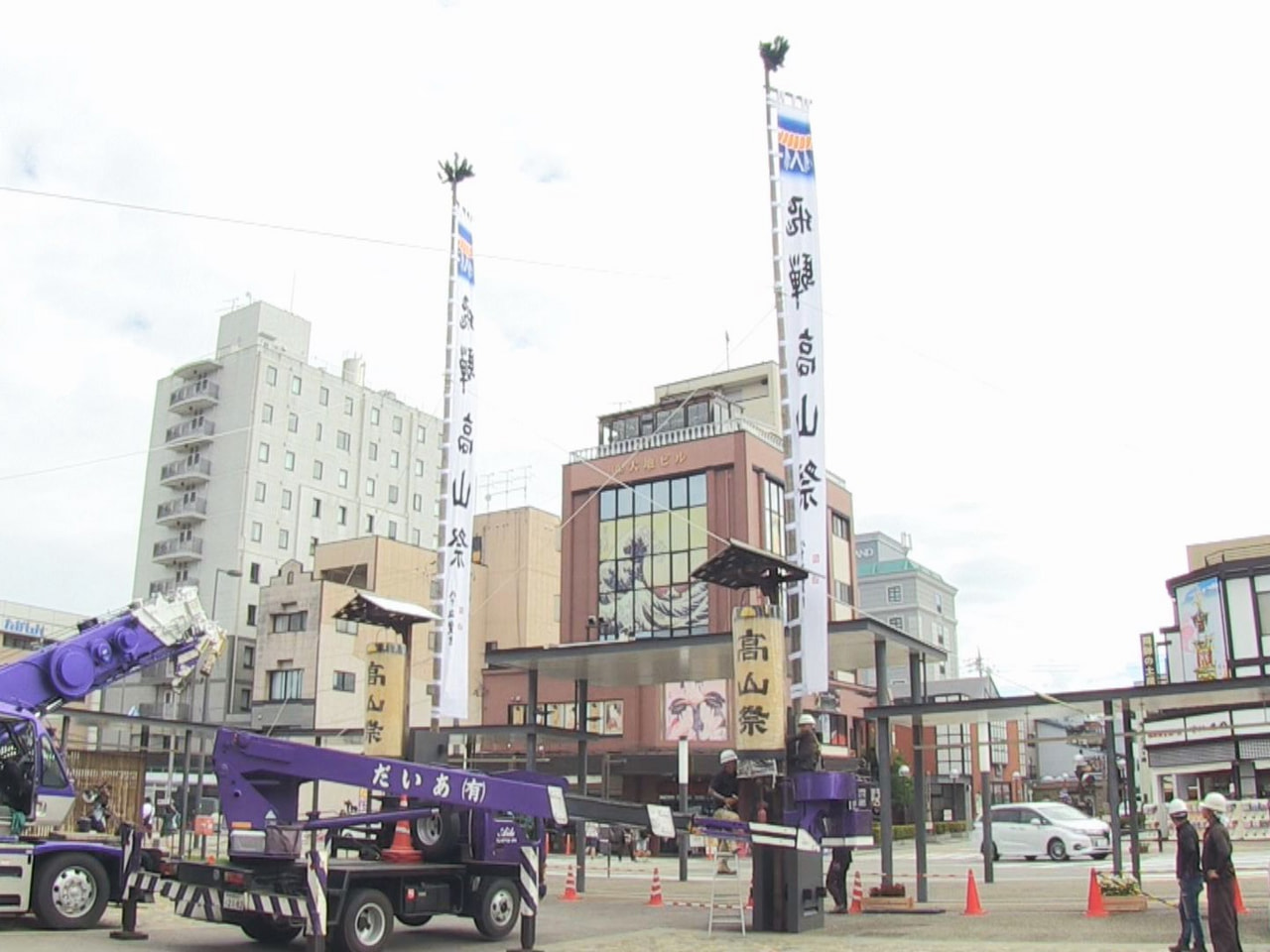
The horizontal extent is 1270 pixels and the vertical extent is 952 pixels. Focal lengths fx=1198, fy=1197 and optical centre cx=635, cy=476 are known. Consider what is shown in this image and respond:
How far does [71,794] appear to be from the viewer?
1512 centimetres

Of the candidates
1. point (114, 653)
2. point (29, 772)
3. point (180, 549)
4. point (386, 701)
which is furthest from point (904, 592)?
point (29, 772)

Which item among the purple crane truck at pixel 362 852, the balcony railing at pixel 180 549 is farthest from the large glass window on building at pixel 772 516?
Result: the balcony railing at pixel 180 549

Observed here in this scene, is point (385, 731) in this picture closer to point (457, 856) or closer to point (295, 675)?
point (457, 856)

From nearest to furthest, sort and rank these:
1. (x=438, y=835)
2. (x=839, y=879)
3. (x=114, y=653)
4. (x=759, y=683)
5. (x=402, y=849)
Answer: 1. (x=402, y=849)
2. (x=438, y=835)
3. (x=759, y=683)
4. (x=839, y=879)
5. (x=114, y=653)

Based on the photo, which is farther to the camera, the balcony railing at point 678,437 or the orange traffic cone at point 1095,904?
the balcony railing at point 678,437

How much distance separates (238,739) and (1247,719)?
127 feet

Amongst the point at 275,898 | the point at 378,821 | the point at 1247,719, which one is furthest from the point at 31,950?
the point at 1247,719

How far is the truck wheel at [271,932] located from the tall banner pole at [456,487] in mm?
8454

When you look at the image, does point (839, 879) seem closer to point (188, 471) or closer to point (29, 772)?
point (29, 772)

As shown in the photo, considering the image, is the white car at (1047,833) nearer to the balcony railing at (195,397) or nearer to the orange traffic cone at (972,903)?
the orange traffic cone at (972,903)

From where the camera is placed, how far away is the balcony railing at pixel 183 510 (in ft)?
257

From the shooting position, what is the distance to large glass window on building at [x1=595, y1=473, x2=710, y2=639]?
53.4 m

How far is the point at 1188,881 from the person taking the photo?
1250 centimetres

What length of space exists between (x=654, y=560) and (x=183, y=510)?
39.0 metres
